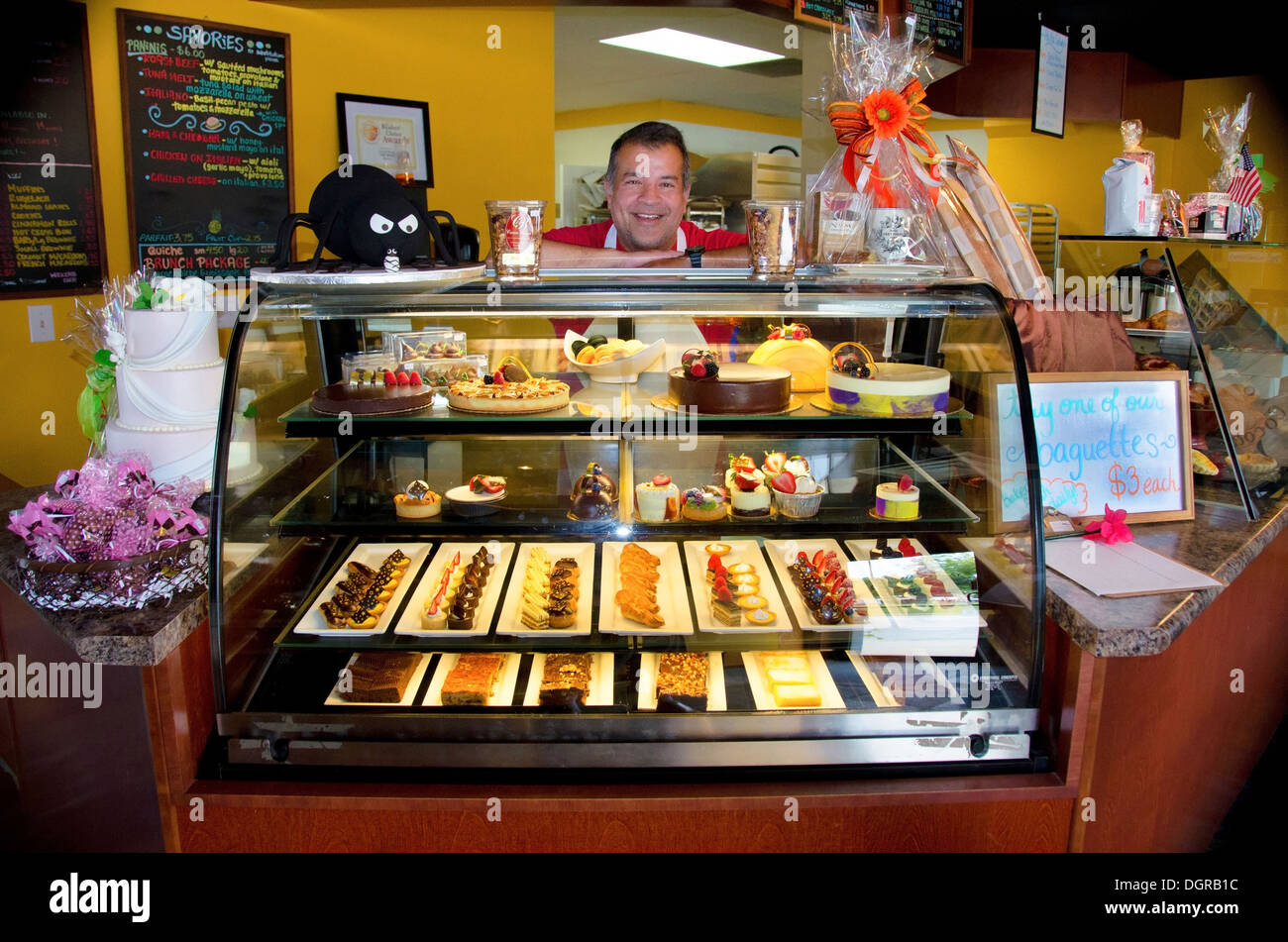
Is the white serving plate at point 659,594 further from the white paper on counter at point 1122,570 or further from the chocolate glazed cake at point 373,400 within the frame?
the white paper on counter at point 1122,570

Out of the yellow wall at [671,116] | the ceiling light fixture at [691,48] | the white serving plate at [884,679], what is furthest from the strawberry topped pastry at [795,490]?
the yellow wall at [671,116]

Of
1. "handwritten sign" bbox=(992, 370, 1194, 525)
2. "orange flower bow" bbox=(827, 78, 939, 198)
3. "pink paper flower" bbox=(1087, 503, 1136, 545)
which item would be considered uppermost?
"orange flower bow" bbox=(827, 78, 939, 198)

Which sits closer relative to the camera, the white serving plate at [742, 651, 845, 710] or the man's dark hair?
the white serving plate at [742, 651, 845, 710]

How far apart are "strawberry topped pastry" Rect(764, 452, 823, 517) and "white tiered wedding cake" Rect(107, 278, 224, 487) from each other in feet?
4.82

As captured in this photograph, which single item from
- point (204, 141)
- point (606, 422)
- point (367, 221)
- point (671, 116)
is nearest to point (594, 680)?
point (606, 422)

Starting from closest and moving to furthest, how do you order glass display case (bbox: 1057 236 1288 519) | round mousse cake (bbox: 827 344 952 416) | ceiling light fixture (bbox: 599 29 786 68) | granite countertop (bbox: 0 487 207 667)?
granite countertop (bbox: 0 487 207 667)
round mousse cake (bbox: 827 344 952 416)
glass display case (bbox: 1057 236 1288 519)
ceiling light fixture (bbox: 599 29 786 68)

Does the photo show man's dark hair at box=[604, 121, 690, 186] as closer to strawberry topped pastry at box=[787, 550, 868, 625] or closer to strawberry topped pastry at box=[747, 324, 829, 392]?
strawberry topped pastry at box=[747, 324, 829, 392]

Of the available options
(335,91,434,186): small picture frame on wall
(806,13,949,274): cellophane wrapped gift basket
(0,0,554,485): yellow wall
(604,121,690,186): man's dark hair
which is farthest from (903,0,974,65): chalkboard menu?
(806,13,949,274): cellophane wrapped gift basket

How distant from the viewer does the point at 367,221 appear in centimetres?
218

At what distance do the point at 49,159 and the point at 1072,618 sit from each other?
424 cm

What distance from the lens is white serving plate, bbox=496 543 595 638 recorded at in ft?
7.42

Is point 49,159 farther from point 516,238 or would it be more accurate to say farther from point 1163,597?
point 1163,597

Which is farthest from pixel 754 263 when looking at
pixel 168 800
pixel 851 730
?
pixel 168 800

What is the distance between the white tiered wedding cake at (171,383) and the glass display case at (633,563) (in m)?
0.19
